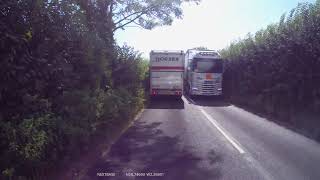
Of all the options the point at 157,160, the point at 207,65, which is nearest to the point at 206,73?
the point at 207,65

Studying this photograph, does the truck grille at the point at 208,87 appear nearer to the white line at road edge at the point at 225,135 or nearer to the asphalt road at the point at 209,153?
the white line at road edge at the point at 225,135

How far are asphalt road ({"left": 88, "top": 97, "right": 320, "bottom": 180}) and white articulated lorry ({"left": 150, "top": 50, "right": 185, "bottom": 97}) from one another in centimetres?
1297

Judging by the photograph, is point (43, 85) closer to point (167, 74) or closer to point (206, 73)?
point (167, 74)

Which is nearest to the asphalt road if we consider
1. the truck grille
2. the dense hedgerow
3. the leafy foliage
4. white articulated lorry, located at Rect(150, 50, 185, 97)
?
the dense hedgerow

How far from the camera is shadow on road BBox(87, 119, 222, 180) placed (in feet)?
29.5

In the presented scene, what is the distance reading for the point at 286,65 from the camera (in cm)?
1919

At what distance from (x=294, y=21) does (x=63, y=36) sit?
1287 centimetres

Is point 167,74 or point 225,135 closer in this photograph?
point 225,135

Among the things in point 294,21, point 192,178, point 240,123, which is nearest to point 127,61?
point 240,123

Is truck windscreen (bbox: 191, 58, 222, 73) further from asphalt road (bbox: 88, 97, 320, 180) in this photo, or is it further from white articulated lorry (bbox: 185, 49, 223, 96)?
asphalt road (bbox: 88, 97, 320, 180)

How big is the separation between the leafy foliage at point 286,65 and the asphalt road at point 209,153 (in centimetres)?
200

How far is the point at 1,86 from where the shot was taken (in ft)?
22.9

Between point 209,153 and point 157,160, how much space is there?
1.77 meters

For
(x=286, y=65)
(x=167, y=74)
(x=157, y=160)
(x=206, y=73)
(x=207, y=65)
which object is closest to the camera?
(x=157, y=160)
